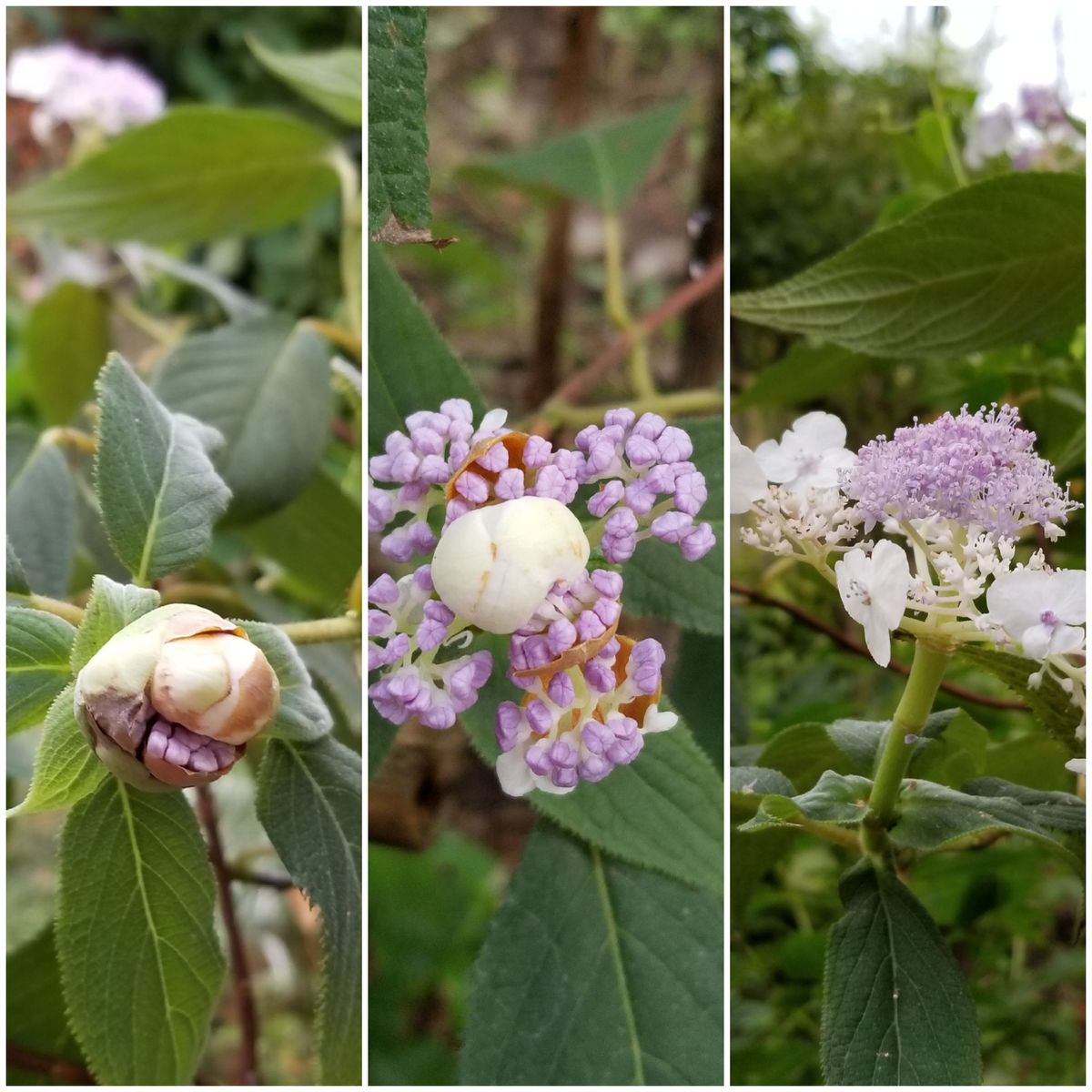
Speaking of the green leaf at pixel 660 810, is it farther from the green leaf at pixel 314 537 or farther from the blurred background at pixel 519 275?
the green leaf at pixel 314 537

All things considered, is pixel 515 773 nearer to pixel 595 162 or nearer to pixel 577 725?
pixel 577 725

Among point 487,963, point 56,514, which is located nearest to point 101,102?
point 56,514

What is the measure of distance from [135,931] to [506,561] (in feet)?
0.51

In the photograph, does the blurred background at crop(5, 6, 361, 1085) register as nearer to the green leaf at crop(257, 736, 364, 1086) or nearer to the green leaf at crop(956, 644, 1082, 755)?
the green leaf at crop(257, 736, 364, 1086)

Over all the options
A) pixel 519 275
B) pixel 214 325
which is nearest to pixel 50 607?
pixel 214 325

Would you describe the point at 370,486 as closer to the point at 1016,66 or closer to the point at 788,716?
the point at 788,716

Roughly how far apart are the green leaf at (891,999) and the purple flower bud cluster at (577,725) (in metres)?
0.09

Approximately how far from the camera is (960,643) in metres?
0.30

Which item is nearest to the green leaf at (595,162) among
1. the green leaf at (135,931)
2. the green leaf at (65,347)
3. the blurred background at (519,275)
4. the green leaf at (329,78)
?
the blurred background at (519,275)

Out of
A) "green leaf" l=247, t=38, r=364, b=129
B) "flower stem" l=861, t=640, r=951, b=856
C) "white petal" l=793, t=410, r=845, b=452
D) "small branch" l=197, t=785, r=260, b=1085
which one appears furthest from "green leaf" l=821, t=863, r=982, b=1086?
"green leaf" l=247, t=38, r=364, b=129

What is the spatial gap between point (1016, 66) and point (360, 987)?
17.4 inches

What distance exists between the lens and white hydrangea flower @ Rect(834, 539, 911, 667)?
11.7 inches

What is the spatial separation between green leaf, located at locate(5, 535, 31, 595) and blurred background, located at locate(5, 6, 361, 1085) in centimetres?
7

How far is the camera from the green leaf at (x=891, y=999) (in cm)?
32
